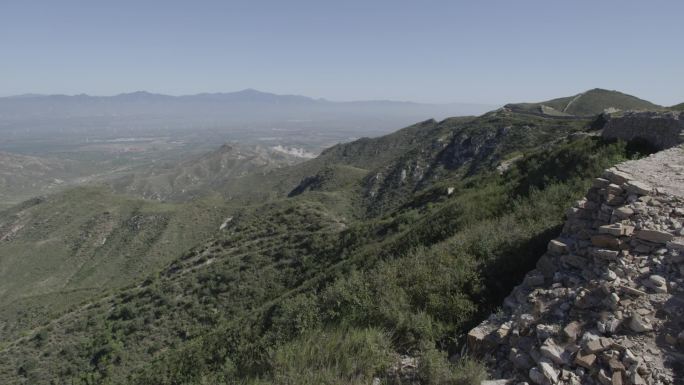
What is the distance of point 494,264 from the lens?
24.0 feet

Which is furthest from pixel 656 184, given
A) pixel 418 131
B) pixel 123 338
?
pixel 418 131

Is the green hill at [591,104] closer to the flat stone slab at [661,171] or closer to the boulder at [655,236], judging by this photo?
the flat stone slab at [661,171]

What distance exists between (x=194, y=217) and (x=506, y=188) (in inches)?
2823

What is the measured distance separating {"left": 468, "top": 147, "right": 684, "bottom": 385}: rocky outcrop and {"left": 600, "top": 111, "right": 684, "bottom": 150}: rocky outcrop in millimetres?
7374

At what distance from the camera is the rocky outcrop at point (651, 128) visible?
1209 cm

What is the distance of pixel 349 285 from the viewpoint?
8.08 meters

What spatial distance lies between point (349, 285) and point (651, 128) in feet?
43.1

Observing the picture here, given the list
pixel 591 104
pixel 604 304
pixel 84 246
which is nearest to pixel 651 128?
pixel 604 304

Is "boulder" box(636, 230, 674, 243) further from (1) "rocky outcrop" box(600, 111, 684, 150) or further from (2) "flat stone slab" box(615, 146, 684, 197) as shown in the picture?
(1) "rocky outcrop" box(600, 111, 684, 150)

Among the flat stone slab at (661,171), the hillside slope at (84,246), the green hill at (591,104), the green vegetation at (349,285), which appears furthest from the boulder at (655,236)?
the green hill at (591,104)

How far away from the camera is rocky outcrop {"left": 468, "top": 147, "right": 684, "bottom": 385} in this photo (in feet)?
13.1

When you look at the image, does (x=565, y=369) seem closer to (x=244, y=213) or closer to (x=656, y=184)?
(x=656, y=184)

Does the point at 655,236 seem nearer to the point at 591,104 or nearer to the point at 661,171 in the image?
the point at 661,171

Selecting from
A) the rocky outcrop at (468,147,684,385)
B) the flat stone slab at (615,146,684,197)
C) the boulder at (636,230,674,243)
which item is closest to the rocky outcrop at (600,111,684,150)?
the flat stone slab at (615,146,684,197)
